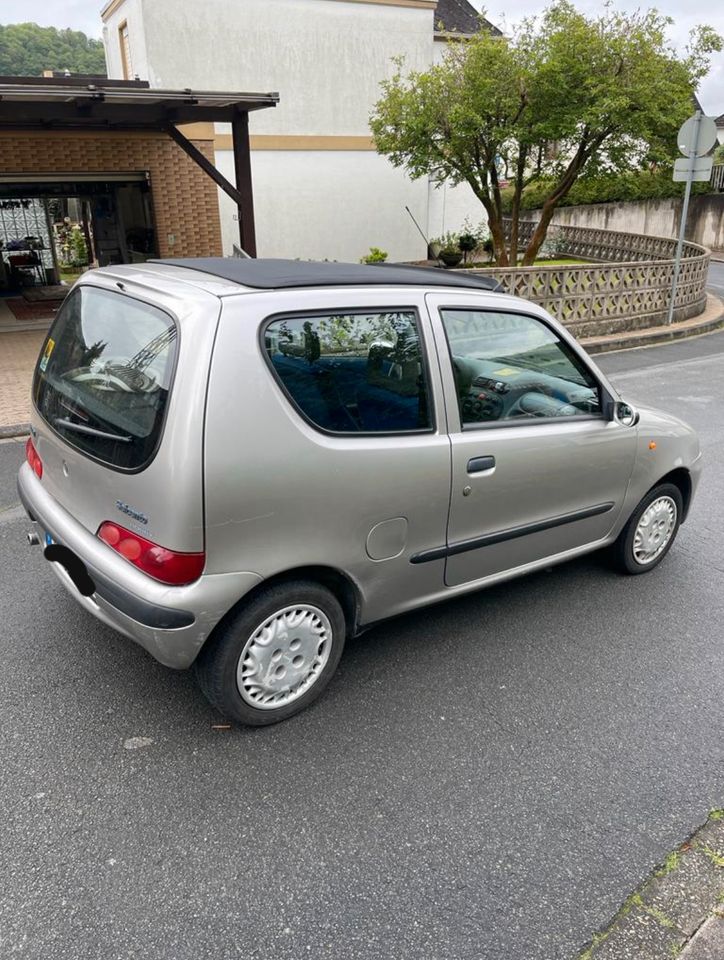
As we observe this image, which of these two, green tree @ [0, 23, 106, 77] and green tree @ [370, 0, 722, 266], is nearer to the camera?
green tree @ [370, 0, 722, 266]

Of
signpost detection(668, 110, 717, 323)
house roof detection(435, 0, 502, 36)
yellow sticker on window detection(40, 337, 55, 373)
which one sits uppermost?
house roof detection(435, 0, 502, 36)

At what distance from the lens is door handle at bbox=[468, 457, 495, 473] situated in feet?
10.4

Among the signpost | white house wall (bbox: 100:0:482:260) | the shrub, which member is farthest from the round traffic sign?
the shrub

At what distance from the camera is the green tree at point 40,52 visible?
132 ft

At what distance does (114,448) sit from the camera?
2676mm

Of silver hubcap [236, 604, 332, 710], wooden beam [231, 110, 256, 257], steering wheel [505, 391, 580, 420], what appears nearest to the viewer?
silver hubcap [236, 604, 332, 710]

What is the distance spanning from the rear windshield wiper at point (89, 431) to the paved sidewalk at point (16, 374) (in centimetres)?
451

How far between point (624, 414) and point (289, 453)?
6.73 feet

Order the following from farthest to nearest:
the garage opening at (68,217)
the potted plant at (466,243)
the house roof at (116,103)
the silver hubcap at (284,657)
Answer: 1. the potted plant at (466,243)
2. the garage opening at (68,217)
3. the house roof at (116,103)
4. the silver hubcap at (284,657)

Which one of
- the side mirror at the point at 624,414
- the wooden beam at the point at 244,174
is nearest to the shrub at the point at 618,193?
the wooden beam at the point at 244,174

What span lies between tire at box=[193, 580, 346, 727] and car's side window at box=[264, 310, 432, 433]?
2.34 ft

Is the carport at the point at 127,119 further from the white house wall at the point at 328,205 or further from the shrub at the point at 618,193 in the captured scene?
the shrub at the point at 618,193

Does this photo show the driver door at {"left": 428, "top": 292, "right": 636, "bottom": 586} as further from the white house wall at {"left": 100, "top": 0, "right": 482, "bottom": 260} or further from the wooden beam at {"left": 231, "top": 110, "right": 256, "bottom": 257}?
the white house wall at {"left": 100, "top": 0, "right": 482, "bottom": 260}

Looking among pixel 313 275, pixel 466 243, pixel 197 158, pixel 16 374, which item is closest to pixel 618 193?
pixel 466 243
